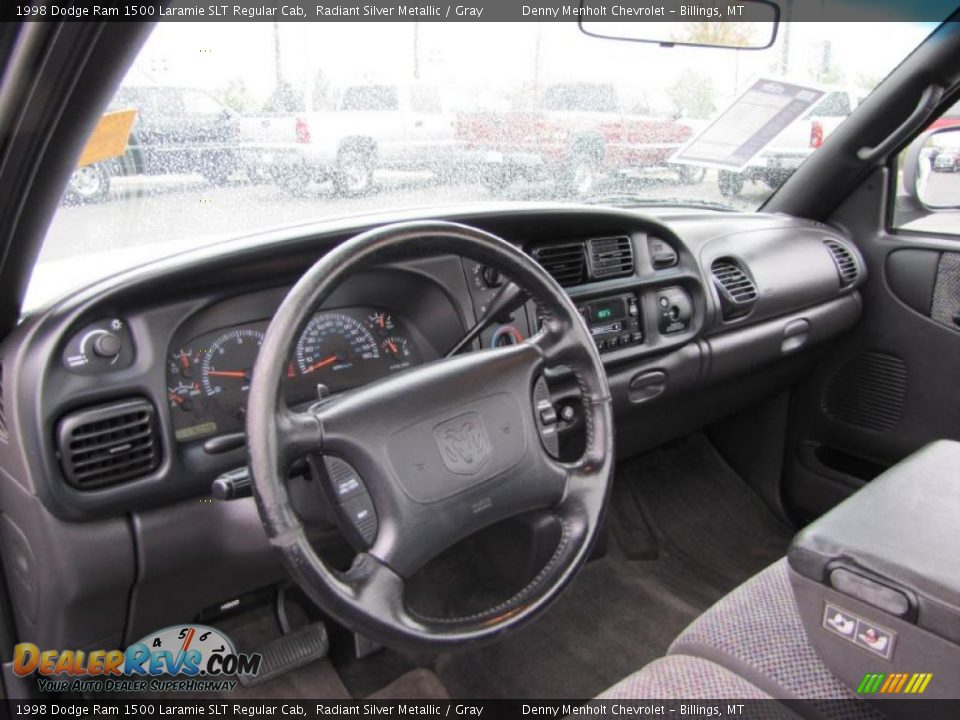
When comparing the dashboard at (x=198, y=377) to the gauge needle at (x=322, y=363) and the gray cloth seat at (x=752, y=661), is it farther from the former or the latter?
the gray cloth seat at (x=752, y=661)

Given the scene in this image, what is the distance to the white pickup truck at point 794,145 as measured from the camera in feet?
9.16

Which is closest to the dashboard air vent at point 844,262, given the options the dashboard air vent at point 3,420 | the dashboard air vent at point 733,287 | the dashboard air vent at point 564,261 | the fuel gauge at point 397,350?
the dashboard air vent at point 733,287

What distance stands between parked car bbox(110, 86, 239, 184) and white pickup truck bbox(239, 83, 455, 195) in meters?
0.05

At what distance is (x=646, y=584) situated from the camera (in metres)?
2.77

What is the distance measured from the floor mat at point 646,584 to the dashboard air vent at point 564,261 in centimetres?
115

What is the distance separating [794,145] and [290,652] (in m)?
2.52

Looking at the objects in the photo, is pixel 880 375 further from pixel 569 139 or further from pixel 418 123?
pixel 418 123

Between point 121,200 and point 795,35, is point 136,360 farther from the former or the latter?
point 795,35

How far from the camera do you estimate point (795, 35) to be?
2.64 m

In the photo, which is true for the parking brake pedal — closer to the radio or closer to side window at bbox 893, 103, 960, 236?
the radio

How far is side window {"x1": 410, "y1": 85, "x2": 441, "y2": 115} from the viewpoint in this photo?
2.01m

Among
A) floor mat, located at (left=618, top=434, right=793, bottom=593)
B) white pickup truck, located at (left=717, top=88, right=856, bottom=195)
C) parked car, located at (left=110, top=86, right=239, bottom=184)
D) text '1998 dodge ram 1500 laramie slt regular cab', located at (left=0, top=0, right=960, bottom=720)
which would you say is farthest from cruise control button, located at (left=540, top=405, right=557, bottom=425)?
white pickup truck, located at (left=717, top=88, right=856, bottom=195)

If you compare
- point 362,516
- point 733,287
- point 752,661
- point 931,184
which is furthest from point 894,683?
point 931,184

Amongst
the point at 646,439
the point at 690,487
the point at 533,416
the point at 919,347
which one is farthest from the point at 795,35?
the point at 533,416
